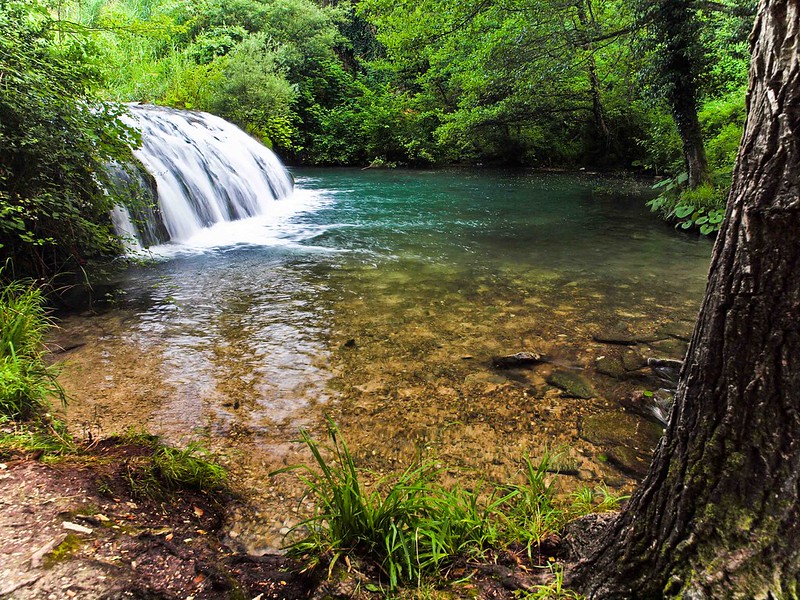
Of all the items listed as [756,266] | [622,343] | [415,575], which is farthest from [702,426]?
[622,343]

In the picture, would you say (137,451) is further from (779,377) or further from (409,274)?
(409,274)

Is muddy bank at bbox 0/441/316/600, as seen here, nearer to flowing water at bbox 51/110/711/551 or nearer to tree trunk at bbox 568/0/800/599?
flowing water at bbox 51/110/711/551

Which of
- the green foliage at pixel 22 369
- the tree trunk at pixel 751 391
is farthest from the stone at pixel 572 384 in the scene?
the green foliage at pixel 22 369

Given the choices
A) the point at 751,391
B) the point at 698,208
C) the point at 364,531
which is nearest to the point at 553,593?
the point at 364,531

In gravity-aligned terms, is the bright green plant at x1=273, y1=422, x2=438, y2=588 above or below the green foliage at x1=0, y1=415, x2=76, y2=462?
below

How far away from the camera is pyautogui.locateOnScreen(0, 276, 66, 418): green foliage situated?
103 inches

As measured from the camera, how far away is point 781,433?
1.10 metres

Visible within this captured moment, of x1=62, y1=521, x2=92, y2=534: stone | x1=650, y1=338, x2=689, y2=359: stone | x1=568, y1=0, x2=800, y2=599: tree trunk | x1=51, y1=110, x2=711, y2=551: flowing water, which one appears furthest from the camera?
x1=650, y1=338, x2=689, y2=359: stone

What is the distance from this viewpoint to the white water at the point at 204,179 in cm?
802

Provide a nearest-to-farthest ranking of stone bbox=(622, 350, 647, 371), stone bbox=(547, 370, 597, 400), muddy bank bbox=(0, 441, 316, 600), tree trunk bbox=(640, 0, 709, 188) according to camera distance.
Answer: muddy bank bbox=(0, 441, 316, 600) → stone bbox=(547, 370, 597, 400) → stone bbox=(622, 350, 647, 371) → tree trunk bbox=(640, 0, 709, 188)

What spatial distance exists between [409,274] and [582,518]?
448cm

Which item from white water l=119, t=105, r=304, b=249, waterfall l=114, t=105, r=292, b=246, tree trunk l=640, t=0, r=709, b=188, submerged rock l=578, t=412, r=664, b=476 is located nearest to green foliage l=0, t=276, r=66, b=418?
submerged rock l=578, t=412, r=664, b=476

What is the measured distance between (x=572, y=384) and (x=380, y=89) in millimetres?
23403

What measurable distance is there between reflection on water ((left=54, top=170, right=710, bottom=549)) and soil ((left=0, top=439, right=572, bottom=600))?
0.42 m
